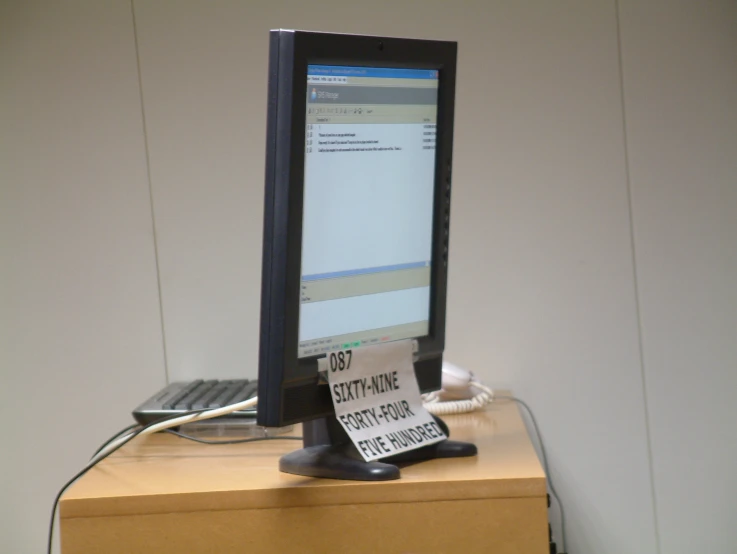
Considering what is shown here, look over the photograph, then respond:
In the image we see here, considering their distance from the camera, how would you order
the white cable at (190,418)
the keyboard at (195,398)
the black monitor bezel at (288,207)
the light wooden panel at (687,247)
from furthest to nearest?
1. the light wooden panel at (687,247)
2. the keyboard at (195,398)
3. the white cable at (190,418)
4. the black monitor bezel at (288,207)

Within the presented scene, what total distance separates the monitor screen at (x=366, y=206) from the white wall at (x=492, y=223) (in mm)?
539

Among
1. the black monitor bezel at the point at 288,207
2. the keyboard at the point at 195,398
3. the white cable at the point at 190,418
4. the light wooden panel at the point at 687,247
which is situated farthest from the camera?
the light wooden panel at the point at 687,247

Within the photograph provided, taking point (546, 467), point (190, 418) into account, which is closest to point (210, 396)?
point (190, 418)

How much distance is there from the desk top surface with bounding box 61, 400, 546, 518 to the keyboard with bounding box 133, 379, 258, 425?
15cm

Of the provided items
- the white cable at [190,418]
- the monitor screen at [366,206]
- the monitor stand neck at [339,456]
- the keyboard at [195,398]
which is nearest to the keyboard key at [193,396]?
the keyboard at [195,398]

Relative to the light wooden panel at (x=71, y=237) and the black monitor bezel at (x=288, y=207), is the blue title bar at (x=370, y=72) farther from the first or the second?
the light wooden panel at (x=71, y=237)

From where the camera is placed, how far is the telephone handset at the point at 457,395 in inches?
61.4

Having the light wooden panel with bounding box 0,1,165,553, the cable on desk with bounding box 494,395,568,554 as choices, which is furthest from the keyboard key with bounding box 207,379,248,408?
the cable on desk with bounding box 494,395,568,554

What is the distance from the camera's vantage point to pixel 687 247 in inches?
68.3

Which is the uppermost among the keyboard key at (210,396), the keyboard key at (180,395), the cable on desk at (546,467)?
the keyboard key at (210,396)

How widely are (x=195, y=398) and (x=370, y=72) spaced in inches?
27.1

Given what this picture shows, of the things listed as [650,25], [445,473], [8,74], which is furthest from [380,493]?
[8,74]

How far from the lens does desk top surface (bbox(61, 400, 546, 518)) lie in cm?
114

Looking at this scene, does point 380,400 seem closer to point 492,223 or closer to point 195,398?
point 195,398
